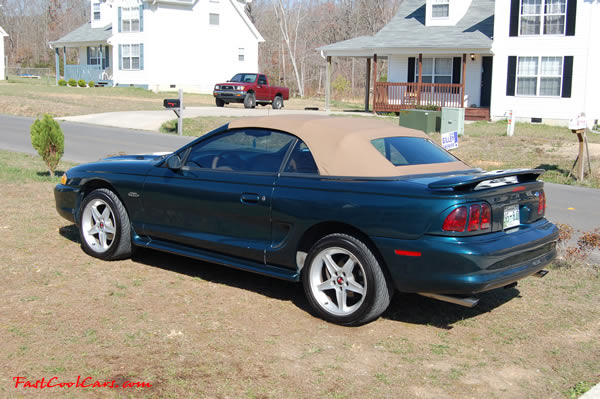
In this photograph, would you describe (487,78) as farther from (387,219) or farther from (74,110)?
(387,219)

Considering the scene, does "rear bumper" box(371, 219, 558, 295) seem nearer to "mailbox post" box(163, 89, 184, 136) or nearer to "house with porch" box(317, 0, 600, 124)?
"mailbox post" box(163, 89, 184, 136)

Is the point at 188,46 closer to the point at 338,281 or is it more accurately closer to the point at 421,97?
the point at 421,97

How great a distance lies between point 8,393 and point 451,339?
301 centimetres

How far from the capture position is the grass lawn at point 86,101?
3033 centimetres

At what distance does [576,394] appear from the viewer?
13.4ft

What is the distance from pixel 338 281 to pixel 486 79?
27.5 meters

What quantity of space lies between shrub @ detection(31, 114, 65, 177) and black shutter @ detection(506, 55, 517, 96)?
69.3ft

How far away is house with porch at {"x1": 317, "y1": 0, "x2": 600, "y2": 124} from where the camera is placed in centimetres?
2644

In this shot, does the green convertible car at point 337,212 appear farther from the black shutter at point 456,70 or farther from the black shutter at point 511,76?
the black shutter at point 456,70

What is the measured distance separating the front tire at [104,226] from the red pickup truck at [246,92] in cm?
2805

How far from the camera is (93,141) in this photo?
19859 mm

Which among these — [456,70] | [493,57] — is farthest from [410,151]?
[456,70]

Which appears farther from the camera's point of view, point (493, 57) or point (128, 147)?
point (493, 57)

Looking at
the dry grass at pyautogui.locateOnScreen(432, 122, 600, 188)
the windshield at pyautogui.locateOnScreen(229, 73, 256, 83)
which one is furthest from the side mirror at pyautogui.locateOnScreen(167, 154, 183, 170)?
the windshield at pyautogui.locateOnScreen(229, 73, 256, 83)
